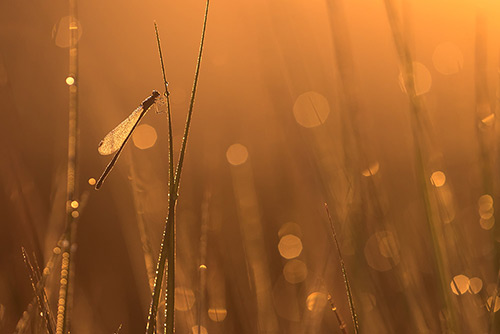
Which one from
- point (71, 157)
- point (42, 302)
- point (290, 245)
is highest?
point (71, 157)

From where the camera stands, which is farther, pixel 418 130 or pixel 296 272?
pixel 296 272

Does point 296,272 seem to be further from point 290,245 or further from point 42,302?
point 42,302

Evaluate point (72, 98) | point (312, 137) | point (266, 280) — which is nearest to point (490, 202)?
point (312, 137)

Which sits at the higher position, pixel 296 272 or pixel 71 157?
pixel 71 157

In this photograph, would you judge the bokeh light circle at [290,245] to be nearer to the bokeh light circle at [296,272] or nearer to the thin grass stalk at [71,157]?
the bokeh light circle at [296,272]

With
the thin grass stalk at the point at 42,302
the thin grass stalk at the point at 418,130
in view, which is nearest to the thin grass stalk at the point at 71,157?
the thin grass stalk at the point at 42,302

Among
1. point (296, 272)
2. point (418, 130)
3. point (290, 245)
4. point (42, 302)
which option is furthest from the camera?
point (290, 245)

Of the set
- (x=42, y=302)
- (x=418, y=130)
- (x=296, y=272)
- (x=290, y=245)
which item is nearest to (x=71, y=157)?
(x=42, y=302)

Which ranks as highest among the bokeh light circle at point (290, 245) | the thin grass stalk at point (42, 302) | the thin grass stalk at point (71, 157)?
the thin grass stalk at point (71, 157)

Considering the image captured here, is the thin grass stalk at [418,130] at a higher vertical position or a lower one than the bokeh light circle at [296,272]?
higher

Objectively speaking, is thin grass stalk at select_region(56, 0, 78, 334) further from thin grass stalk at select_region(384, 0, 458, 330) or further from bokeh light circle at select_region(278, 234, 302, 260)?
bokeh light circle at select_region(278, 234, 302, 260)

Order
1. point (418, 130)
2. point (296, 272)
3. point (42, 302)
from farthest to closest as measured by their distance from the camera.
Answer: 1. point (296, 272)
2. point (418, 130)
3. point (42, 302)

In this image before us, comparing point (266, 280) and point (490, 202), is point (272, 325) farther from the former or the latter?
point (490, 202)
